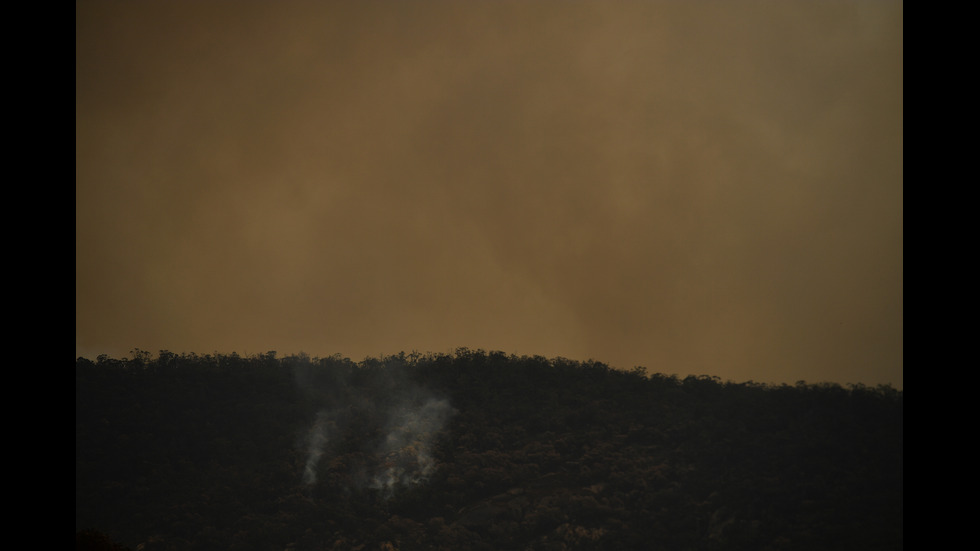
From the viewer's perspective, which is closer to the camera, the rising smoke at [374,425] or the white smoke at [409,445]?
the white smoke at [409,445]

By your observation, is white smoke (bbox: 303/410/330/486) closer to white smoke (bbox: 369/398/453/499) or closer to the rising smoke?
the rising smoke

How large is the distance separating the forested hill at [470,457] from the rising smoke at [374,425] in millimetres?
94

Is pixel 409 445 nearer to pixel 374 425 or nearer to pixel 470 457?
pixel 374 425

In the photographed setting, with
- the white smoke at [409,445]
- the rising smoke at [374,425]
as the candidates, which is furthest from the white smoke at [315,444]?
the white smoke at [409,445]

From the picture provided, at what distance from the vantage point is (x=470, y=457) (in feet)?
107

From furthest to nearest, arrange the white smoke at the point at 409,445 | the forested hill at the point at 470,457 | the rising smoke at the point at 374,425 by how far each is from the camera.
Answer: the rising smoke at the point at 374,425 → the white smoke at the point at 409,445 → the forested hill at the point at 470,457

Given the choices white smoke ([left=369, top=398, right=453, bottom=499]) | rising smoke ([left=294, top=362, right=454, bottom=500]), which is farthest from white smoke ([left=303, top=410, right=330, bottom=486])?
white smoke ([left=369, top=398, right=453, bottom=499])

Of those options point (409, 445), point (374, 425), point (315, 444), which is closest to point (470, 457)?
point (409, 445)

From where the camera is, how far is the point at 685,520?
2919cm

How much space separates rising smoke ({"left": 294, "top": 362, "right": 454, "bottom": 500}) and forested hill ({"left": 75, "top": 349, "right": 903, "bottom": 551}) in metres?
0.09

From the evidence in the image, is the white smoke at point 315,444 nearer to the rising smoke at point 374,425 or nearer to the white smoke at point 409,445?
the rising smoke at point 374,425

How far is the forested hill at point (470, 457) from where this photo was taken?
2864cm

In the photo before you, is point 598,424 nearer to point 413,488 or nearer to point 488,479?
point 488,479

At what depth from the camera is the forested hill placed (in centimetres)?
2864
